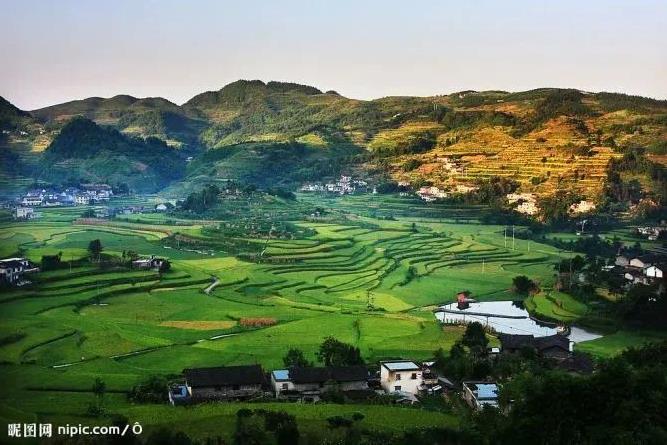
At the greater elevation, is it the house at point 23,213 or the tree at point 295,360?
the house at point 23,213

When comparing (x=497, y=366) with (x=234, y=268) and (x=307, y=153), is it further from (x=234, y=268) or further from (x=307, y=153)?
(x=307, y=153)

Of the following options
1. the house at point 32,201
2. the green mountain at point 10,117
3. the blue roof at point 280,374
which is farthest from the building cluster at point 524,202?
the house at point 32,201

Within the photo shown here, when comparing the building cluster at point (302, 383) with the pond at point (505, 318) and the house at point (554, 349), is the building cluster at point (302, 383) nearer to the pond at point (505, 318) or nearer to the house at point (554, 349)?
the house at point (554, 349)

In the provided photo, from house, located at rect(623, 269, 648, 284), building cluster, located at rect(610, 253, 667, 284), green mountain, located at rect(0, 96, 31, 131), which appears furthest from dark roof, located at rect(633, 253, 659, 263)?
green mountain, located at rect(0, 96, 31, 131)

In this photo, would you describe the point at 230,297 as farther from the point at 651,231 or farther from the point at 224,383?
the point at 651,231

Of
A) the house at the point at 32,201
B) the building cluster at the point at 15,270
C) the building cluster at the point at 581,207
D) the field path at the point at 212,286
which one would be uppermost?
the house at the point at 32,201

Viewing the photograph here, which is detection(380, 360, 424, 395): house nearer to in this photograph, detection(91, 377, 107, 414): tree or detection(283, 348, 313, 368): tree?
detection(283, 348, 313, 368): tree

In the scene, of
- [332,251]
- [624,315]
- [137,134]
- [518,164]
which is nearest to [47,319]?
[332,251]
